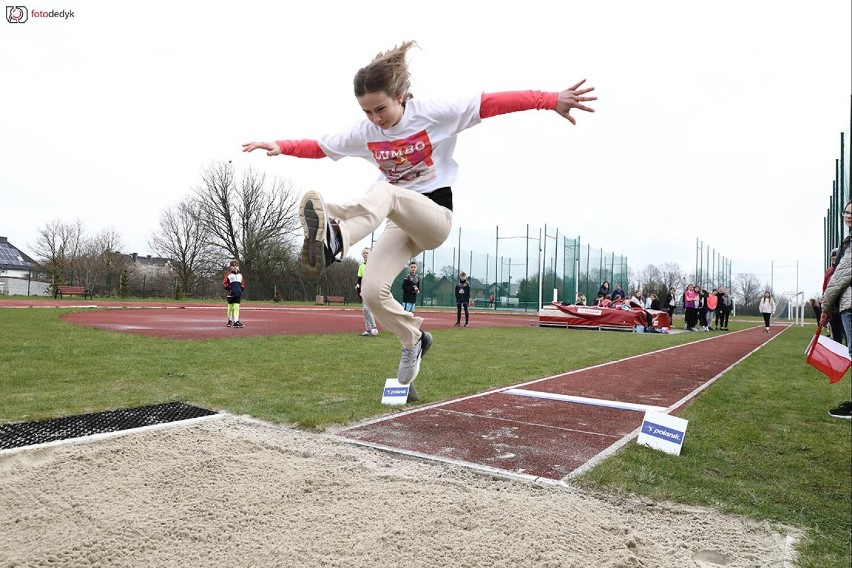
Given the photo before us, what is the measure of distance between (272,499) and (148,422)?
5.58 feet

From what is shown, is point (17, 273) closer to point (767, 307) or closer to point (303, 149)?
point (767, 307)

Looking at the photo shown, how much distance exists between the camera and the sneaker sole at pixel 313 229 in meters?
2.78

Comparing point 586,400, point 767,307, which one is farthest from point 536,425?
point 767,307

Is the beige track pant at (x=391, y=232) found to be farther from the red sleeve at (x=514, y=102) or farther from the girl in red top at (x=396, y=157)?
the red sleeve at (x=514, y=102)

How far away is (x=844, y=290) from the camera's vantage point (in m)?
4.52

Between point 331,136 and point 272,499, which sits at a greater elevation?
point 331,136

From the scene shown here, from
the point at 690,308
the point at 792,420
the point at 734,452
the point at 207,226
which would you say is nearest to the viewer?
the point at 734,452

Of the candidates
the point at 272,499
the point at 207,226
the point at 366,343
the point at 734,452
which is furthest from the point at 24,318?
the point at 207,226

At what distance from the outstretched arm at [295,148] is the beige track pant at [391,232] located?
750 millimetres

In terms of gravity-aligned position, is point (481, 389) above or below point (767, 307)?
below

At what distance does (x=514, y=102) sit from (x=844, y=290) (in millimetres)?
3230

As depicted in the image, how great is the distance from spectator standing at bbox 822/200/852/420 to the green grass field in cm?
48

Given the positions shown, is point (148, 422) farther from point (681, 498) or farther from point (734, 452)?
point (734, 452)

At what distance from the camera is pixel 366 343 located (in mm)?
10281
